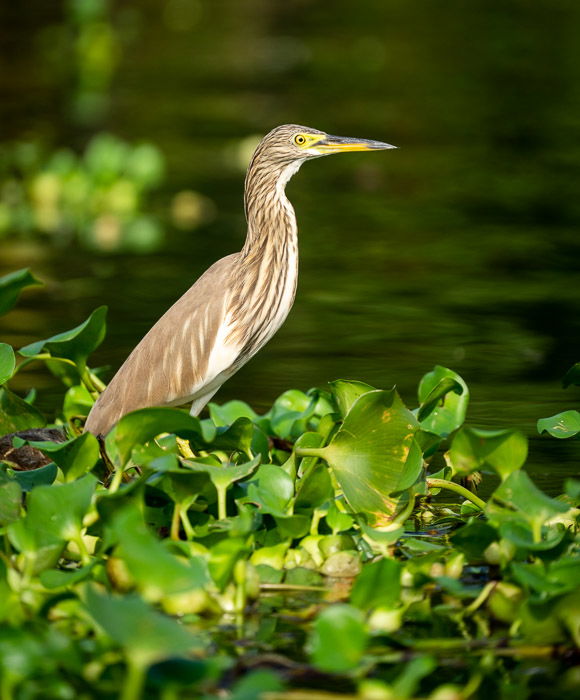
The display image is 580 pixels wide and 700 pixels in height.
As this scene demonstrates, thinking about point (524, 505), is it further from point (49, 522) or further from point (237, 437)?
point (49, 522)

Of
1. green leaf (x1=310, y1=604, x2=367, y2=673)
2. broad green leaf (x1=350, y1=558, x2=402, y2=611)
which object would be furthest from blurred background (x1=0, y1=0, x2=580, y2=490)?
green leaf (x1=310, y1=604, x2=367, y2=673)

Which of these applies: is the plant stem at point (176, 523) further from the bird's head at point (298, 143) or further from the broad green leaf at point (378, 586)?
the bird's head at point (298, 143)

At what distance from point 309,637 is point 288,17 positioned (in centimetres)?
2067

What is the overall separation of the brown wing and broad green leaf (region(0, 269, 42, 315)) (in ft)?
1.73

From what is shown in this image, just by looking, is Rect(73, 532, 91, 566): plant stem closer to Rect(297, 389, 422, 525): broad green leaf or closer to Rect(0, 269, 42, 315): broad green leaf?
Rect(297, 389, 422, 525): broad green leaf

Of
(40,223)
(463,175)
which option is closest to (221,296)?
(40,223)

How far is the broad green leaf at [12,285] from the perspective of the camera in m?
5.82

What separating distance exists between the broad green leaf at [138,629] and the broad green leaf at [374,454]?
142 cm

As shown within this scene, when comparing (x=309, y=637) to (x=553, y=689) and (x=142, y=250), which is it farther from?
(x=142, y=250)

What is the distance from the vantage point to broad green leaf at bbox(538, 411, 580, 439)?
5324 mm

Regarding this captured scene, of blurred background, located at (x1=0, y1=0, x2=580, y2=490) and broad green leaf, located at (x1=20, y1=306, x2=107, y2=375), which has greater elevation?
broad green leaf, located at (x1=20, y1=306, x2=107, y2=375)

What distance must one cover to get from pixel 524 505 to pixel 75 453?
1452 mm

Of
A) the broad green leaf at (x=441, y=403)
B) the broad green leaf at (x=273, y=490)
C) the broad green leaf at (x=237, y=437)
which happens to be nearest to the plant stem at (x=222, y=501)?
the broad green leaf at (x=273, y=490)

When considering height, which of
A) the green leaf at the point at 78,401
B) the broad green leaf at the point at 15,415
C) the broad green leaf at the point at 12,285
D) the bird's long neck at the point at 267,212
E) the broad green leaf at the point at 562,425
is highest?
the bird's long neck at the point at 267,212
